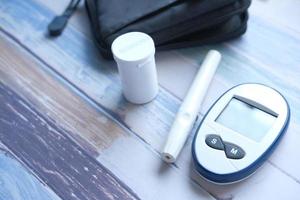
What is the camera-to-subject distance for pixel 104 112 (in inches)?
18.3

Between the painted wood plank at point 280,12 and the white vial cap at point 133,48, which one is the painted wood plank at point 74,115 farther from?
the painted wood plank at point 280,12

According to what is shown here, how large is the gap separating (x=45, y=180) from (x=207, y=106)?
0.20 metres

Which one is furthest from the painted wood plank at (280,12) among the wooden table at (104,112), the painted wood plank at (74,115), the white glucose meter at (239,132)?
the painted wood plank at (74,115)

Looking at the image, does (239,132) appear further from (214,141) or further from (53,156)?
(53,156)

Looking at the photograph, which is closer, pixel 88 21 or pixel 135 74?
pixel 135 74

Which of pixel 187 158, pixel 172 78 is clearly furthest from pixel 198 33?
pixel 187 158

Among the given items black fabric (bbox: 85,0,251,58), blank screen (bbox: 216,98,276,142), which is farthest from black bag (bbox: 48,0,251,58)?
blank screen (bbox: 216,98,276,142)

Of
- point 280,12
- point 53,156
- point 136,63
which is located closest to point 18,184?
point 53,156

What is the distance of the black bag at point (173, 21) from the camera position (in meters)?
0.48

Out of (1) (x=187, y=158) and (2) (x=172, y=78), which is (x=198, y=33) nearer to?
(2) (x=172, y=78)

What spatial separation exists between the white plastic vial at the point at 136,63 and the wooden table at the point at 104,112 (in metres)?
0.03

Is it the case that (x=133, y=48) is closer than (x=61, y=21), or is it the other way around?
(x=133, y=48)

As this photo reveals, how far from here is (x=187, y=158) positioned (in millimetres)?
412

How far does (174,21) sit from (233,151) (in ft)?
0.61
